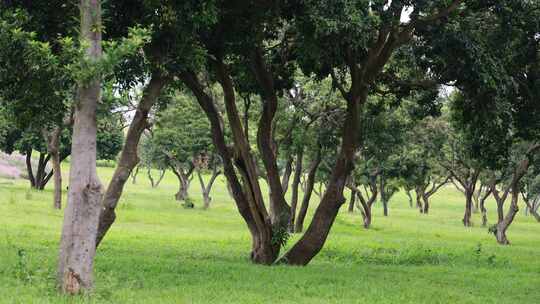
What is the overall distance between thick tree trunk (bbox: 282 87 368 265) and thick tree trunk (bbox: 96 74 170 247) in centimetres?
497

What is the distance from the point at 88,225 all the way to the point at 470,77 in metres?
8.08

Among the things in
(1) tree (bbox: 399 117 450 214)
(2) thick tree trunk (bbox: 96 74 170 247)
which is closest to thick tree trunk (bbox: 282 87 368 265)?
(2) thick tree trunk (bbox: 96 74 170 247)

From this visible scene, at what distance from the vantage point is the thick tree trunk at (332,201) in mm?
16266

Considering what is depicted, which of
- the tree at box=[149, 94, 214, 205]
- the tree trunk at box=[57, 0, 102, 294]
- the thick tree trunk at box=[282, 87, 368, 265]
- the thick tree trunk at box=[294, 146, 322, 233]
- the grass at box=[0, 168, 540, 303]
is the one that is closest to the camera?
the tree trunk at box=[57, 0, 102, 294]

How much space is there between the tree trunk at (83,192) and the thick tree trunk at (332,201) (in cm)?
649

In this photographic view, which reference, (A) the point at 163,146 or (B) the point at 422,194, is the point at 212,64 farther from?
(B) the point at 422,194

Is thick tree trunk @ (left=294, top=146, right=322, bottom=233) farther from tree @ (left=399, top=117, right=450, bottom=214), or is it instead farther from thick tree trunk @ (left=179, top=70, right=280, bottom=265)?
thick tree trunk @ (left=179, top=70, right=280, bottom=265)

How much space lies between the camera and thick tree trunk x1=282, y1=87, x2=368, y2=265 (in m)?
16.3

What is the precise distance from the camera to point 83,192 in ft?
34.8

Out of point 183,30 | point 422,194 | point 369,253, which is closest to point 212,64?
point 183,30

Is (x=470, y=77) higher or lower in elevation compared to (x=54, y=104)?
higher

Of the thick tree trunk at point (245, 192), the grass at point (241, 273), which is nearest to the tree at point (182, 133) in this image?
the grass at point (241, 273)

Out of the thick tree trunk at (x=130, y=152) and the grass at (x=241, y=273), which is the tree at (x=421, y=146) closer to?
the grass at (x=241, y=273)

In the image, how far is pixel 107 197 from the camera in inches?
500
